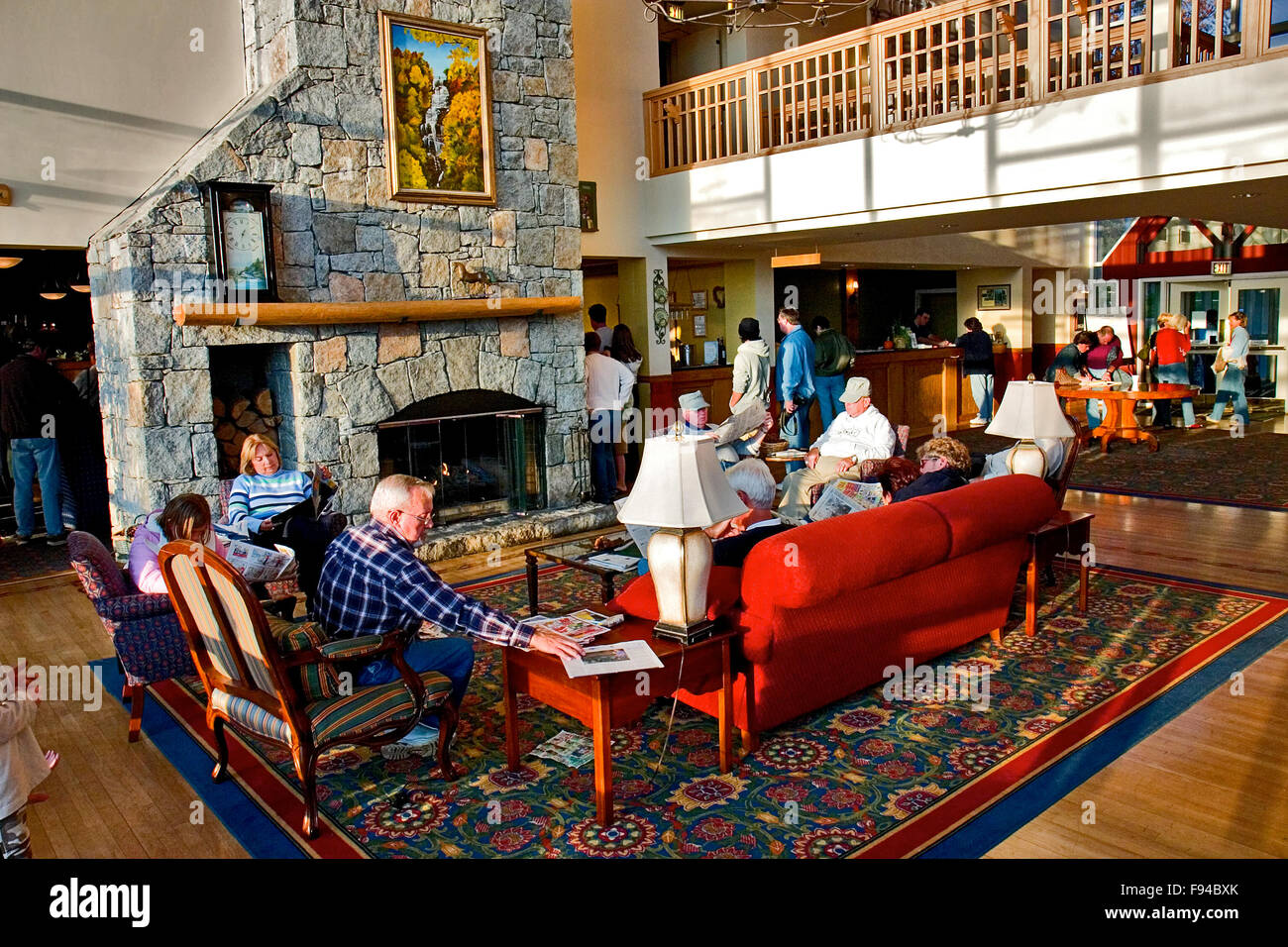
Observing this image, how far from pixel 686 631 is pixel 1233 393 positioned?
36.9ft

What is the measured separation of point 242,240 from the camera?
6172mm

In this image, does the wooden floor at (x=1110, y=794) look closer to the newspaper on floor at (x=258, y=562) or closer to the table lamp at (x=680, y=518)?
the newspaper on floor at (x=258, y=562)

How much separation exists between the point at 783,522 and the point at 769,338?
21.6 ft

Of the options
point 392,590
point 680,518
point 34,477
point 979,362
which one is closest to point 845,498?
point 680,518

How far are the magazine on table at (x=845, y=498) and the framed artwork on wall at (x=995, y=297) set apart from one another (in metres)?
9.56

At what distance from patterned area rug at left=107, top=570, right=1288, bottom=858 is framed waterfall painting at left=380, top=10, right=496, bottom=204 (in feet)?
12.6

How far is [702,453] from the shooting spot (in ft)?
11.0

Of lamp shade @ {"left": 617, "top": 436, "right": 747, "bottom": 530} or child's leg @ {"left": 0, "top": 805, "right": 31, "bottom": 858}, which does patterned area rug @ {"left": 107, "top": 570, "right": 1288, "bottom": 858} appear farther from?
lamp shade @ {"left": 617, "top": 436, "right": 747, "bottom": 530}

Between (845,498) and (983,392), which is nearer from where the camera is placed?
(845,498)

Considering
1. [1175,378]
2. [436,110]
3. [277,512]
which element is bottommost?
[277,512]

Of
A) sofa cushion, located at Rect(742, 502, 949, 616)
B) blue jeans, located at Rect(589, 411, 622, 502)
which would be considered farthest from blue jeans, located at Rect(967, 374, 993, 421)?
sofa cushion, located at Rect(742, 502, 949, 616)

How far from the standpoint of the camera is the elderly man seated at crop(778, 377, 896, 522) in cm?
652

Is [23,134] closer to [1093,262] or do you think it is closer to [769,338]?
[769,338]

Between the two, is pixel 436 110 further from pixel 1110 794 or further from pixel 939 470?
pixel 1110 794
